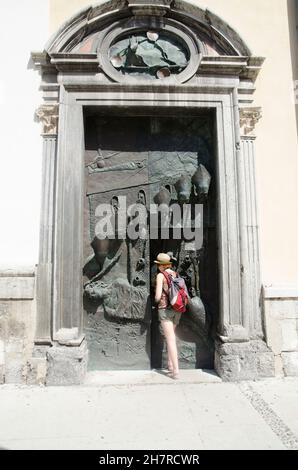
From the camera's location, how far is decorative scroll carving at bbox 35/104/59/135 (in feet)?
15.2

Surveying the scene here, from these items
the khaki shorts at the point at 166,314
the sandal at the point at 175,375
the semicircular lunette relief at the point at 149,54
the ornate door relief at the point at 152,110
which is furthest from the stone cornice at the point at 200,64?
the sandal at the point at 175,375

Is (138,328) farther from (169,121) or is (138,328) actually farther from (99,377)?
(169,121)

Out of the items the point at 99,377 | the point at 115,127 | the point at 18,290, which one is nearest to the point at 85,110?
the point at 115,127

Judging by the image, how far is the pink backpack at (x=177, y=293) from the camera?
4.38 meters

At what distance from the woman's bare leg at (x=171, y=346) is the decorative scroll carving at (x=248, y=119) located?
9.44 ft

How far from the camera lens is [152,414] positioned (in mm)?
3393

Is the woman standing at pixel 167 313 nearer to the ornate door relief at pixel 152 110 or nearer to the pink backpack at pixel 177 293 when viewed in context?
the pink backpack at pixel 177 293

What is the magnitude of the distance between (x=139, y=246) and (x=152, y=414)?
86.0 inches

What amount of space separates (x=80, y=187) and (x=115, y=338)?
2157 millimetres

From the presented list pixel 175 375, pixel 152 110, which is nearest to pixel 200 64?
pixel 152 110

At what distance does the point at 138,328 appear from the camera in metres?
4.80

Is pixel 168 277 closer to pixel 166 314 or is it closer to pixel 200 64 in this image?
pixel 166 314

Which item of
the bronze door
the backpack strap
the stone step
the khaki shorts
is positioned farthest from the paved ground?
the backpack strap

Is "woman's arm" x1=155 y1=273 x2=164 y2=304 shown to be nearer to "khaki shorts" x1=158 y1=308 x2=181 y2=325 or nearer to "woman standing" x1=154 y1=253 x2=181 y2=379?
"woman standing" x1=154 y1=253 x2=181 y2=379
